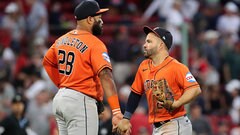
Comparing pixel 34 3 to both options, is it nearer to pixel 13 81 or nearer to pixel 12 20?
pixel 12 20

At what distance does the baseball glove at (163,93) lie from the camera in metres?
8.70

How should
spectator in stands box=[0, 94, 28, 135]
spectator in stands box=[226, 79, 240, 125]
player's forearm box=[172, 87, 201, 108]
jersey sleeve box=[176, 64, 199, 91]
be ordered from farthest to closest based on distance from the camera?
spectator in stands box=[226, 79, 240, 125]
spectator in stands box=[0, 94, 28, 135]
jersey sleeve box=[176, 64, 199, 91]
player's forearm box=[172, 87, 201, 108]

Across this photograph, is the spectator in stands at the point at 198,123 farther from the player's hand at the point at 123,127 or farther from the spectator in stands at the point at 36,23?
the player's hand at the point at 123,127

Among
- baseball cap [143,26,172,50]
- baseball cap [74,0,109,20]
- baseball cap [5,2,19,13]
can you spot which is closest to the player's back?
baseball cap [74,0,109,20]

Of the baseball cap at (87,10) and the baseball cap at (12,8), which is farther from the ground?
the baseball cap at (87,10)

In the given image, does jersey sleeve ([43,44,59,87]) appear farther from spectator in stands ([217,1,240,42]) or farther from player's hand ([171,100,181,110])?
spectator in stands ([217,1,240,42])

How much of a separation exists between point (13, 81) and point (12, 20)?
60.6 inches

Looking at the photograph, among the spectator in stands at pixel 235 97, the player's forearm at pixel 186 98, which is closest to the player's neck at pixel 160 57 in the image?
the player's forearm at pixel 186 98

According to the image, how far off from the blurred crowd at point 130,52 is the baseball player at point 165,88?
4518 mm

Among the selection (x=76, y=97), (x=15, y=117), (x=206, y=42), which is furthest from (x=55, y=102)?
(x=206, y=42)

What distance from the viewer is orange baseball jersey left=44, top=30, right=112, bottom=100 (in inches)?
340

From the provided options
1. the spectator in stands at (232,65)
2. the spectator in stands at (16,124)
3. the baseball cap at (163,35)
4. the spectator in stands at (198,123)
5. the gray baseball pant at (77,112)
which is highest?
the baseball cap at (163,35)

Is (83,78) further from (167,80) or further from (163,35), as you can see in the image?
(163,35)

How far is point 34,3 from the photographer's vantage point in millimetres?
16891
